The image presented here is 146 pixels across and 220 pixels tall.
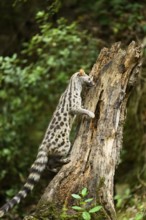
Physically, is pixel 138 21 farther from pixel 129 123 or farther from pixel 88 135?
pixel 88 135

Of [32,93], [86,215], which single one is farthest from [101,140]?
[32,93]

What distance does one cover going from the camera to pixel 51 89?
11.3 meters

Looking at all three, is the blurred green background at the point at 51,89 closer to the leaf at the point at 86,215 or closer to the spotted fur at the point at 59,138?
the spotted fur at the point at 59,138

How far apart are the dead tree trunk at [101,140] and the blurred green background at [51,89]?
260 cm

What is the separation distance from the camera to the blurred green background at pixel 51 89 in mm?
9992

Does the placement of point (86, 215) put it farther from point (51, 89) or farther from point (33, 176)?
point (51, 89)

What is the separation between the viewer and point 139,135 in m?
10.2

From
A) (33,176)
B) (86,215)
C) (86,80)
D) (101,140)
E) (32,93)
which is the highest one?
(32,93)

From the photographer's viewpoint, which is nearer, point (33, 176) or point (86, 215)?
point (86, 215)

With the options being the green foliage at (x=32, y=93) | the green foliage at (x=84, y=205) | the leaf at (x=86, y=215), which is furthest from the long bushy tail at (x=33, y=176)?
the green foliage at (x=32, y=93)

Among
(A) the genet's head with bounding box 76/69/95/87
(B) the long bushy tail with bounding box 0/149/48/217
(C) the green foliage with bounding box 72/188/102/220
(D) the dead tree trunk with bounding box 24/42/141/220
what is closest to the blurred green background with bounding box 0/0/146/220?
A: (A) the genet's head with bounding box 76/69/95/87

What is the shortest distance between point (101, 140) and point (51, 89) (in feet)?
16.1

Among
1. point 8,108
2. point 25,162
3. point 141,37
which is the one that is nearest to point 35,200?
point 25,162

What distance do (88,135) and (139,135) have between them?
3.77m
